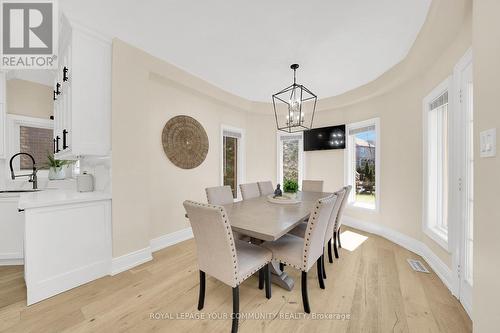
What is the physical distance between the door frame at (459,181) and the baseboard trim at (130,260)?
3282 millimetres

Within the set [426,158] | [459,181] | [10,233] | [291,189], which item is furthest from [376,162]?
[10,233]

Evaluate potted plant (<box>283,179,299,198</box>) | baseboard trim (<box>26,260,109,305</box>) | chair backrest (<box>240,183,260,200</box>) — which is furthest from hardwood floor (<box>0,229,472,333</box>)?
chair backrest (<box>240,183,260,200</box>)

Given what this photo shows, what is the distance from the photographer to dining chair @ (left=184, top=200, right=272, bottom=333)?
135 cm

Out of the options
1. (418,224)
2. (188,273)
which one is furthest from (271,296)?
(418,224)

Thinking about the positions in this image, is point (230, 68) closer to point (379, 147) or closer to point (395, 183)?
point (379, 147)

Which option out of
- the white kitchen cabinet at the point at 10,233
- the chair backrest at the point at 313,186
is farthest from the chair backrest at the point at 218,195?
the white kitchen cabinet at the point at 10,233

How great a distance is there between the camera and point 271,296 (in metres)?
1.82

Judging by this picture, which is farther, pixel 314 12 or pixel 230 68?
pixel 230 68

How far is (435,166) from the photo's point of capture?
96.9 inches

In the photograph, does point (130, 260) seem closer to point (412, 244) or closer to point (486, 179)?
point (486, 179)

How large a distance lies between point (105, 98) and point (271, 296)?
9.13 ft

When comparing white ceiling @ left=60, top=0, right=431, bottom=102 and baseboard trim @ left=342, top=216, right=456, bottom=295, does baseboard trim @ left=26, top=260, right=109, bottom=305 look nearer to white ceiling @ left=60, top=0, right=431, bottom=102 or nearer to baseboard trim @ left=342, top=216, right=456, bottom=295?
white ceiling @ left=60, top=0, right=431, bottom=102

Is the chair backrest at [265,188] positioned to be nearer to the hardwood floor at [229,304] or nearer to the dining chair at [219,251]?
the hardwood floor at [229,304]

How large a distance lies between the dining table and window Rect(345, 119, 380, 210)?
2.07 metres
